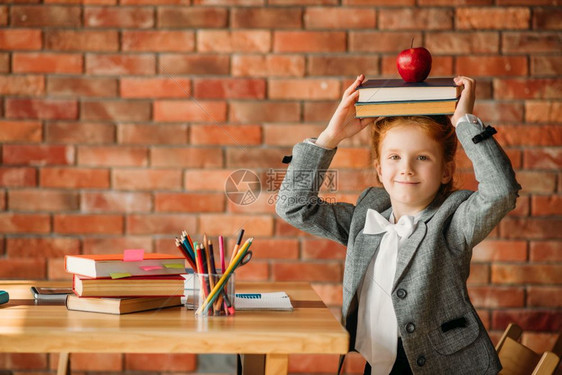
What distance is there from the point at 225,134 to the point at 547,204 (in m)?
1.07

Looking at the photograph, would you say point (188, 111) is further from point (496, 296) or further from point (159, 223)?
point (496, 296)

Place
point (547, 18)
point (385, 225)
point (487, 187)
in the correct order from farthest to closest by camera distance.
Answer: point (547, 18) < point (385, 225) < point (487, 187)

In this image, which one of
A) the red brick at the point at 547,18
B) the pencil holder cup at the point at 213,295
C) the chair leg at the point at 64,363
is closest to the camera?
the pencil holder cup at the point at 213,295

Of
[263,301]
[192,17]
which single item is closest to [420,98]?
[263,301]

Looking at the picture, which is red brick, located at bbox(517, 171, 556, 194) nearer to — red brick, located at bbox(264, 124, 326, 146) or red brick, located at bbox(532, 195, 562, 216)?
red brick, located at bbox(532, 195, 562, 216)

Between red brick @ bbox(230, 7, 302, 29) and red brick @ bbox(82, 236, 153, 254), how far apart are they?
77 cm

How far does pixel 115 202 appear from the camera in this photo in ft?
6.66

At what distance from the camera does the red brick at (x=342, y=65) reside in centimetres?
200

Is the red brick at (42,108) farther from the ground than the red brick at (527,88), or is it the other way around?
the red brick at (527,88)

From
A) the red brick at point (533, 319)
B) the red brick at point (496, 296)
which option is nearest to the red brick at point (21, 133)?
the red brick at point (496, 296)

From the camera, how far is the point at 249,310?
3.70 feet

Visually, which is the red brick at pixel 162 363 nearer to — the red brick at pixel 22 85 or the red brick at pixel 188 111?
the red brick at pixel 188 111

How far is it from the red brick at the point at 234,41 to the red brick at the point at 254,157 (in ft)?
1.07

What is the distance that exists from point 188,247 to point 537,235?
1.34 m
